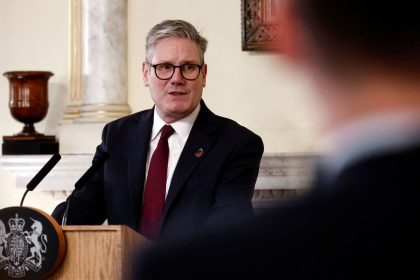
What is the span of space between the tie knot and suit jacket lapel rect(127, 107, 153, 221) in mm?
53

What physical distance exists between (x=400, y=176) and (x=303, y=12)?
0.48 feet

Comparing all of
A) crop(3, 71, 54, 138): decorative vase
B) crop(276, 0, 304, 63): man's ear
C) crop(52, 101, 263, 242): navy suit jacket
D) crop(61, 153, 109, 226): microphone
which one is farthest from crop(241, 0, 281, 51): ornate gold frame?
crop(276, 0, 304, 63): man's ear

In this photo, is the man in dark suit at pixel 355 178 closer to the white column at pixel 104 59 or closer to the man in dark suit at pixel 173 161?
the man in dark suit at pixel 173 161

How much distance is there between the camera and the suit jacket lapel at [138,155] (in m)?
3.43

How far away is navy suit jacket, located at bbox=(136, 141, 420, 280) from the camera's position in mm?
678

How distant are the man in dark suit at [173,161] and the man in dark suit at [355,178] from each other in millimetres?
2526

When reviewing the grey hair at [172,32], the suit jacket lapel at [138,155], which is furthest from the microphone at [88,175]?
the grey hair at [172,32]

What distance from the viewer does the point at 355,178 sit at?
68 centimetres

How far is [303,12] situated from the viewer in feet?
2.27

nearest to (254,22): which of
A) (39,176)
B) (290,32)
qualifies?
(39,176)

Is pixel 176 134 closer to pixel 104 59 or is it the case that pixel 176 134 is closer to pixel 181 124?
pixel 181 124

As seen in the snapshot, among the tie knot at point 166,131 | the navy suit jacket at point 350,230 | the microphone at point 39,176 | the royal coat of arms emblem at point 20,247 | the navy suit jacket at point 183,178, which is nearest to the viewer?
the navy suit jacket at point 350,230

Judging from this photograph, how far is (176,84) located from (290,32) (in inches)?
116

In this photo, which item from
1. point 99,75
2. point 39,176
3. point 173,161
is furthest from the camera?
point 99,75
